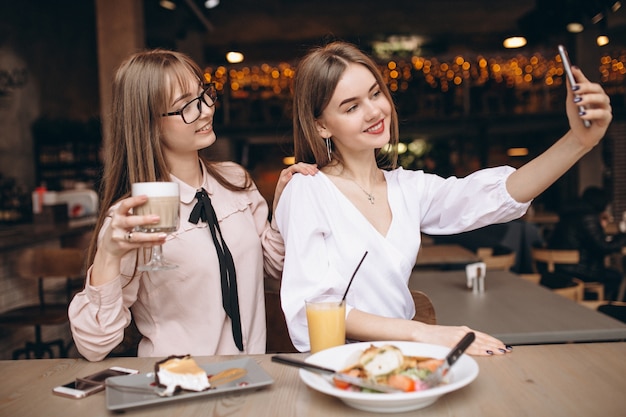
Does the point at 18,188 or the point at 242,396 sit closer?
the point at 242,396

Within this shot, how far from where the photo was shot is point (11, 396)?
1.37 meters

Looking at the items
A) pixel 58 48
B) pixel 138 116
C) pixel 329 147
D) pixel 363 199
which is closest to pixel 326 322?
pixel 363 199

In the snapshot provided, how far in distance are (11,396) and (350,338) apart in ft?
2.94

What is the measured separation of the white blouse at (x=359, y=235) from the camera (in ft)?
5.74

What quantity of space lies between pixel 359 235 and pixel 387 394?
2.53 ft

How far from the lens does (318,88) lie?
1934 mm

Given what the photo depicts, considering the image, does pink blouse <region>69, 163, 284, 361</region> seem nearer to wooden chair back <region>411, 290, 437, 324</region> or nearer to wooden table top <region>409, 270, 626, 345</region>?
wooden chair back <region>411, 290, 437, 324</region>

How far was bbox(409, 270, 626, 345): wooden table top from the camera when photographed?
2451 millimetres

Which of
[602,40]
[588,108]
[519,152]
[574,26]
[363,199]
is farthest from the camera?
[519,152]

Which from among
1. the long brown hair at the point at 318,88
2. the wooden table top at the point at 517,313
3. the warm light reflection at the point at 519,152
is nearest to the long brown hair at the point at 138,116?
the long brown hair at the point at 318,88

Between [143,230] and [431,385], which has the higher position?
[143,230]

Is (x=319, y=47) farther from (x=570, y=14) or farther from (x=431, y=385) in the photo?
(x=570, y=14)

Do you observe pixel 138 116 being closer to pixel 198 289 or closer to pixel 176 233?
pixel 176 233

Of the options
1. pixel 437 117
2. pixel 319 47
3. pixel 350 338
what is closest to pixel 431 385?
pixel 350 338
